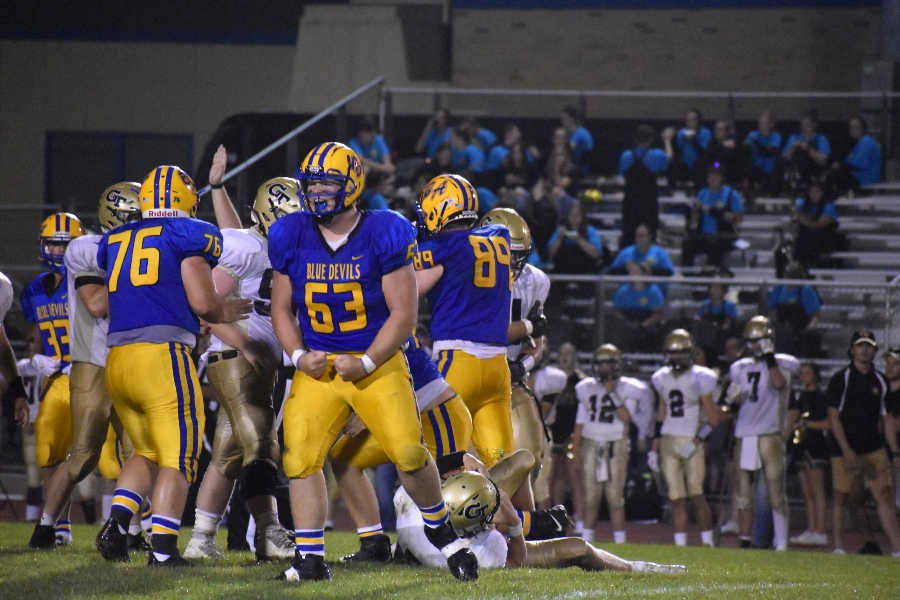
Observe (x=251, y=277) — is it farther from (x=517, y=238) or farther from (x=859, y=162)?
(x=859, y=162)

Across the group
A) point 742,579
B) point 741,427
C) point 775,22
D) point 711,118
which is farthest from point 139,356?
point 775,22

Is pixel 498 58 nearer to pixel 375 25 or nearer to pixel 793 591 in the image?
pixel 375 25

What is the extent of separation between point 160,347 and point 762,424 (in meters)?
6.46

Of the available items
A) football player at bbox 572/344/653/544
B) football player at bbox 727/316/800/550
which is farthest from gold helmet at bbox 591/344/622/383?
football player at bbox 727/316/800/550

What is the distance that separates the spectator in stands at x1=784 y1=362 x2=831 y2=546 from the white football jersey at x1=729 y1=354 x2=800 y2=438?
31 cm

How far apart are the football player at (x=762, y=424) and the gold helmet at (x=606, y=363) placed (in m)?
1.04

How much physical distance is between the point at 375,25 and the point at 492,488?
13.7 m

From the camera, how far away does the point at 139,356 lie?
5934 millimetres

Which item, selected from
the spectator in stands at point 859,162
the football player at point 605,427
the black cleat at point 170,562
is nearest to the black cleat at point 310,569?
the black cleat at point 170,562

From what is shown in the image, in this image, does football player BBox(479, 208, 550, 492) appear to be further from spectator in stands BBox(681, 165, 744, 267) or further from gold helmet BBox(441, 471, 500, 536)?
spectator in stands BBox(681, 165, 744, 267)

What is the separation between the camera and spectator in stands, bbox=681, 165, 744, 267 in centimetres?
1393

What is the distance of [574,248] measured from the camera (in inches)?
527

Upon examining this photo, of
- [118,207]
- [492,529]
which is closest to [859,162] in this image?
[118,207]

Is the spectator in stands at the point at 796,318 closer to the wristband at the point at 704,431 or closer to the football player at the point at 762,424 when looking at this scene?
the football player at the point at 762,424
